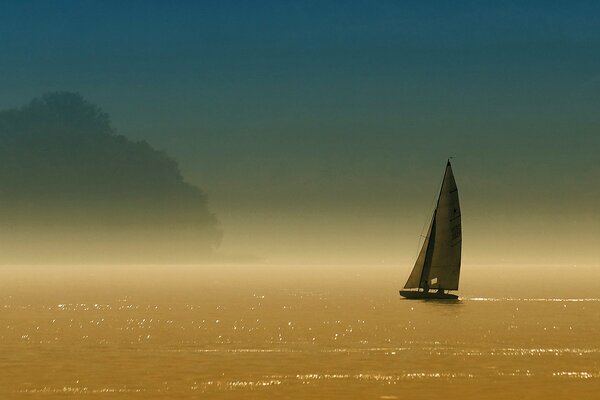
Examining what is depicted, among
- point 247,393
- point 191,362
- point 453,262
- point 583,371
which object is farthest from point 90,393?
point 453,262

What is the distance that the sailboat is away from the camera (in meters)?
92.8

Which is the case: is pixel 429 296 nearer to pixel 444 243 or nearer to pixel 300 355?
pixel 444 243

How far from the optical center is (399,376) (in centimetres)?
4372

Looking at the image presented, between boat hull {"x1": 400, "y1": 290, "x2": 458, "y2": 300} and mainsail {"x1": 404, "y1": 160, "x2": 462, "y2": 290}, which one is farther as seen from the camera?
boat hull {"x1": 400, "y1": 290, "x2": 458, "y2": 300}

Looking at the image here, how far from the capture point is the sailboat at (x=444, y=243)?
92812 mm

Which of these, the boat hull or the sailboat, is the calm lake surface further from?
the boat hull

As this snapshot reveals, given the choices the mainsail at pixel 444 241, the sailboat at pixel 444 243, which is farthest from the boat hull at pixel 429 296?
the mainsail at pixel 444 241

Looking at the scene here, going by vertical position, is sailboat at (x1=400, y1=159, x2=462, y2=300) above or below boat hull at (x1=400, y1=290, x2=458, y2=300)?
above

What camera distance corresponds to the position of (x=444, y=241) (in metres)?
94.7

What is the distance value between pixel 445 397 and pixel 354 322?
41194mm

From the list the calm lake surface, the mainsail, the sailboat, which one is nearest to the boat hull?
the sailboat

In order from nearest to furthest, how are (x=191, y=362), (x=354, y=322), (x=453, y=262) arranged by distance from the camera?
(x=191, y=362) → (x=354, y=322) → (x=453, y=262)

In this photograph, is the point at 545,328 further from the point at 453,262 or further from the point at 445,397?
the point at 445,397

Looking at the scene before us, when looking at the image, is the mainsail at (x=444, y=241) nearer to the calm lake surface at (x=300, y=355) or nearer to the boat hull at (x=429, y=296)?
the boat hull at (x=429, y=296)
